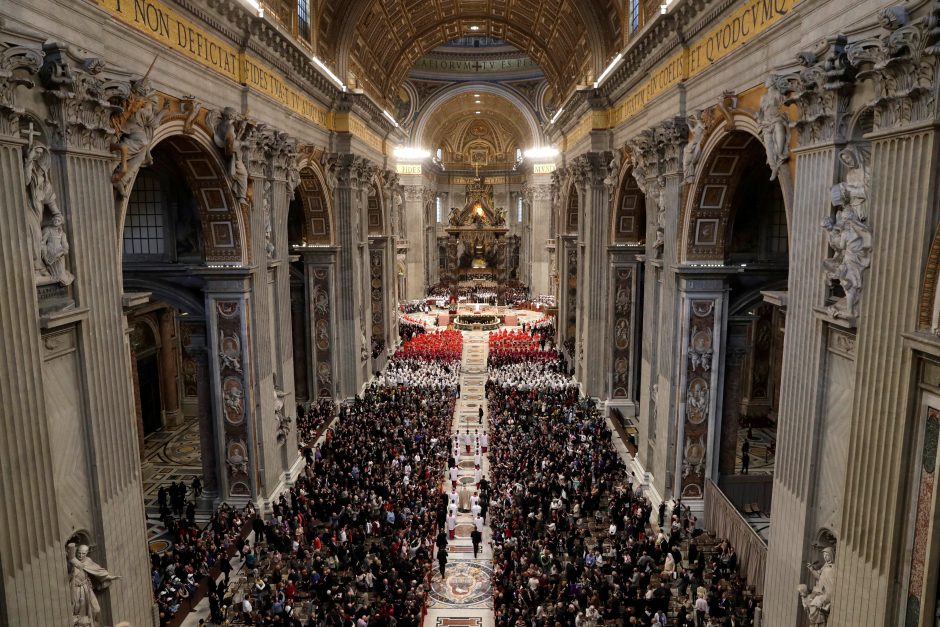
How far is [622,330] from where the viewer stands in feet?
71.7

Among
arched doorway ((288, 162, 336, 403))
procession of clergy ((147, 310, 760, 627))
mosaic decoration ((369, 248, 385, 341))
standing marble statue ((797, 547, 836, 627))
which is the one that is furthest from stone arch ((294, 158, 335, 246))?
standing marble statue ((797, 547, 836, 627))

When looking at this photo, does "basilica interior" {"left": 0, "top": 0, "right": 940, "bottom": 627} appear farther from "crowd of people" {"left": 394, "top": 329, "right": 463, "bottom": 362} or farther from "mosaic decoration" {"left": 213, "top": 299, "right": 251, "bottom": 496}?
"crowd of people" {"left": 394, "top": 329, "right": 463, "bottom": 362}

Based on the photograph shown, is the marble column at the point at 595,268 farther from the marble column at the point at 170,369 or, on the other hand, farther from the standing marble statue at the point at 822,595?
the marble column at the point at 170,369

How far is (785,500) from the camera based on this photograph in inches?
348

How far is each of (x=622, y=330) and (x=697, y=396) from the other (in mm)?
7982

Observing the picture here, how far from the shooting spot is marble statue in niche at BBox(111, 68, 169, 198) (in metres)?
8.95

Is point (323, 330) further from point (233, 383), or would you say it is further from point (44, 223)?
point (44, 223)

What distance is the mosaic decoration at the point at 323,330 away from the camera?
21.7 metres

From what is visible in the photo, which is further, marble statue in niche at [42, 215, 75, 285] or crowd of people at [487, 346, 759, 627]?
crowd of people at [487, 346, 759, 627]

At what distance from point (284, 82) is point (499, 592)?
13658 millimetres

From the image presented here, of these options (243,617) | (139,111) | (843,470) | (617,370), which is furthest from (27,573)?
(617,370)

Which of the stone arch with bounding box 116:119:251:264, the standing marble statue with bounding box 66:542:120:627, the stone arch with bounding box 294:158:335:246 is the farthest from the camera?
the stone arch with bounding box 294:158:335:246

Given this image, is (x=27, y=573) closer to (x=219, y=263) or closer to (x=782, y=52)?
(x=219, y=263)

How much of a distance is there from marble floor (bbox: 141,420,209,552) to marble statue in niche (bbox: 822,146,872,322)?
1375cm
